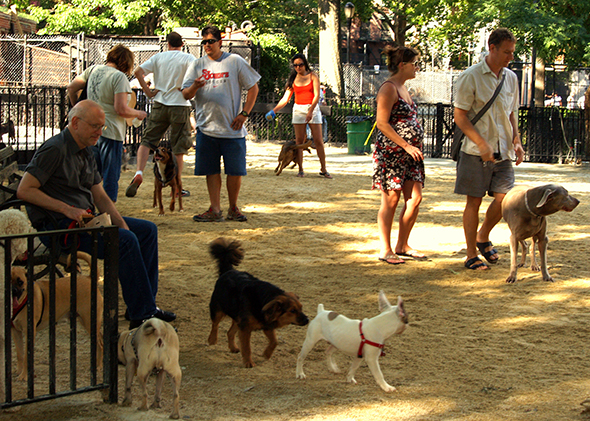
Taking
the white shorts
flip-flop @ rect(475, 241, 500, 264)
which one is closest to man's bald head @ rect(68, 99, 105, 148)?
flip-flop @ rect(475, 241, 500, 264)

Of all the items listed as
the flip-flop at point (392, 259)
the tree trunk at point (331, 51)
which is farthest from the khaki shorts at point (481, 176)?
the tree trunk at point (331, 51)

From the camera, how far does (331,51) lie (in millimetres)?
23297

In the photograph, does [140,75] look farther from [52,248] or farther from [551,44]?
[551,44]

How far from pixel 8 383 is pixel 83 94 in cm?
440

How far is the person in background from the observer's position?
6.73m

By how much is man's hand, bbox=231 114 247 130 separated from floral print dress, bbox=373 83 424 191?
229 cm

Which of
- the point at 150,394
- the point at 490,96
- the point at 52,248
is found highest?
the point at 490,96

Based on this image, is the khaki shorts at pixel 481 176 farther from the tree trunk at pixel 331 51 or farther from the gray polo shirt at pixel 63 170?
the tree trunk at pixel 331 51

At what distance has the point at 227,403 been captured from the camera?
350 cm

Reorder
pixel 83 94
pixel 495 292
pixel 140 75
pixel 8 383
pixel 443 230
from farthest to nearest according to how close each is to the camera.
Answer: pixel 140 75, pixel 443 230, pixel 83 94, pixel 495 292, pixel 8 383

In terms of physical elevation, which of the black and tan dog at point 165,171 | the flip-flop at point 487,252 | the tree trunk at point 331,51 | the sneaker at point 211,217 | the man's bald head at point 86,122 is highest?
the tree trunk at point 331,51

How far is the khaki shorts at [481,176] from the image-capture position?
250 inches

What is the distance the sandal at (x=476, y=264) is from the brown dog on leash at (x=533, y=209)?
1.25 ft

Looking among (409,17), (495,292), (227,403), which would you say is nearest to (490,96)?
(495,292)
